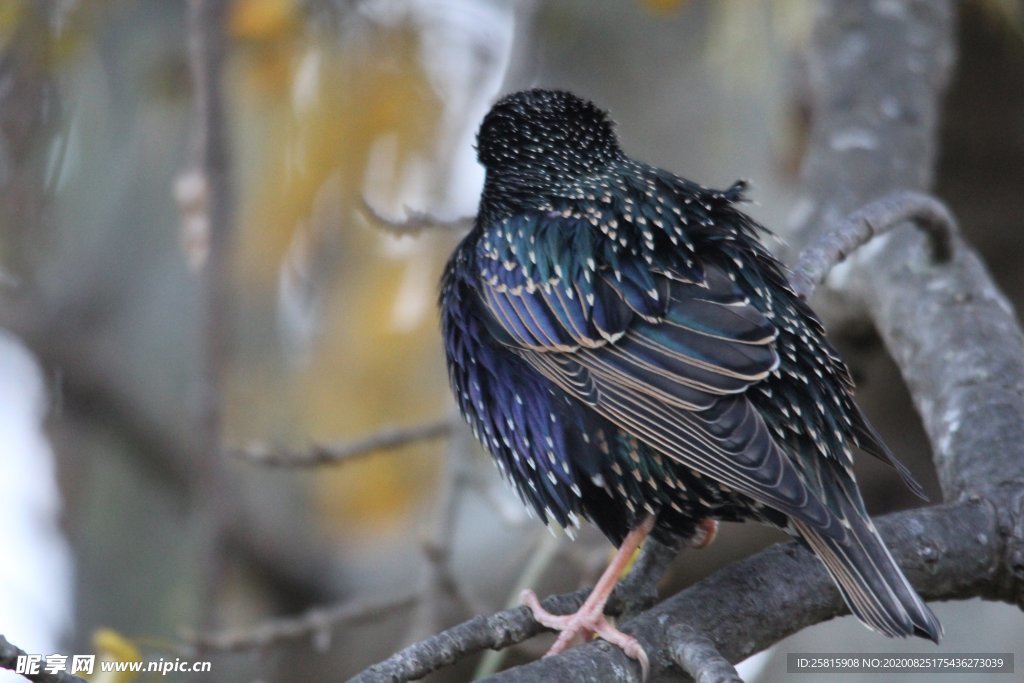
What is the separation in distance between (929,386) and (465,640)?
5.32ft

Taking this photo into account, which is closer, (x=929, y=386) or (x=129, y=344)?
(x=929, y=386)

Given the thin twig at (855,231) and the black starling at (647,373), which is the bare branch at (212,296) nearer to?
the black starling at (647,373)

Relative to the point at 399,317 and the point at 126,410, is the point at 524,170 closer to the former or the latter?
the point at 399,317

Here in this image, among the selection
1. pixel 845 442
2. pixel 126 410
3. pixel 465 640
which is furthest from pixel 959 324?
pixel 126 410

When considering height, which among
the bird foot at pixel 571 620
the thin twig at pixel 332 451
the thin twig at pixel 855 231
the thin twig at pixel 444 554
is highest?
the thin twig at pixel 855 231

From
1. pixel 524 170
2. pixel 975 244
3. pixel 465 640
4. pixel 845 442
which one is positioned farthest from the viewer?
pixel 975 244

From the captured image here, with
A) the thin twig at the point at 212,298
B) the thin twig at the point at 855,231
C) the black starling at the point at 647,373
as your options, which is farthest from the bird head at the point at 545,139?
the thin twig at the point at 212,298

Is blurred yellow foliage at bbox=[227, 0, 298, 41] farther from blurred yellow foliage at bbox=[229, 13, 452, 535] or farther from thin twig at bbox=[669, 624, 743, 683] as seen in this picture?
thin twig at bbox=[669, 624, 743, 683]

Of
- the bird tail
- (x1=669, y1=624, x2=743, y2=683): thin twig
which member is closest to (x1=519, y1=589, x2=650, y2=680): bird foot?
(x1=669, y1=624, x2=743, y2=683): thin twig

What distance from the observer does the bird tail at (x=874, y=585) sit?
263 cm

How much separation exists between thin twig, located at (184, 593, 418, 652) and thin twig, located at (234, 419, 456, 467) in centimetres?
51

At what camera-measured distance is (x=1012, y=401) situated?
3266 mm

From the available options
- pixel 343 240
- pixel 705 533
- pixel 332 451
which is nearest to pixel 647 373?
pixel 705 533

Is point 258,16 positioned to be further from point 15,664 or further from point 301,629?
point 15,664
